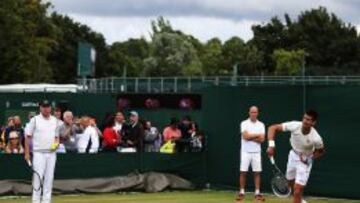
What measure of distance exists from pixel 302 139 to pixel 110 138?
23.0 ft

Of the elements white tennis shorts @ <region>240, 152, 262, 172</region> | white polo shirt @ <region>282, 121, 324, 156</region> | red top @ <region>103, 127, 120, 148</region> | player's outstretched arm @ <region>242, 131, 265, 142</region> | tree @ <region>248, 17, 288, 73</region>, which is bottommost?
white tennis shorts @ <region>240, 152, 262, 172</region>

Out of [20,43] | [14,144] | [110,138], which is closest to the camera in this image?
[14,144]

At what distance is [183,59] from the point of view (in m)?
100

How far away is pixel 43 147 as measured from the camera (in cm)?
1475

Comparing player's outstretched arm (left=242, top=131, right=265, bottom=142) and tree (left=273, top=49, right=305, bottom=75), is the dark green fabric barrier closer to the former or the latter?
player's outstretched arm (left=242, top=131, right=265, bottom=142)

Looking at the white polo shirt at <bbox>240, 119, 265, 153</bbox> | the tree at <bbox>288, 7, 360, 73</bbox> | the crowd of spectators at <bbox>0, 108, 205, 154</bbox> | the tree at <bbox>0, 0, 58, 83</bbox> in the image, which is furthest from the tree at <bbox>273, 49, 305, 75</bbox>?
the white polo shirt at <bbox>240, 119, 265, 153</bbox>

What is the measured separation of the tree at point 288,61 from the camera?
81.6m

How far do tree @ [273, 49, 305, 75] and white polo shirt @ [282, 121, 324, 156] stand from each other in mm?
66857

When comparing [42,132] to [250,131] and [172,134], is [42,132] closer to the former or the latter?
[250,131]

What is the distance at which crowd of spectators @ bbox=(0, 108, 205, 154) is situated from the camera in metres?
19.4

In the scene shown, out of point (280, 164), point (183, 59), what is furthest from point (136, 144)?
point (183, 59)

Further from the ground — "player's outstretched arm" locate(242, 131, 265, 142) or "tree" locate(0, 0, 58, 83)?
"tree" locate(0, 0, 58, 83)

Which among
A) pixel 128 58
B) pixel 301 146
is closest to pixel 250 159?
pixel 301 146

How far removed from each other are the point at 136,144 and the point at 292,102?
3.65 metres
